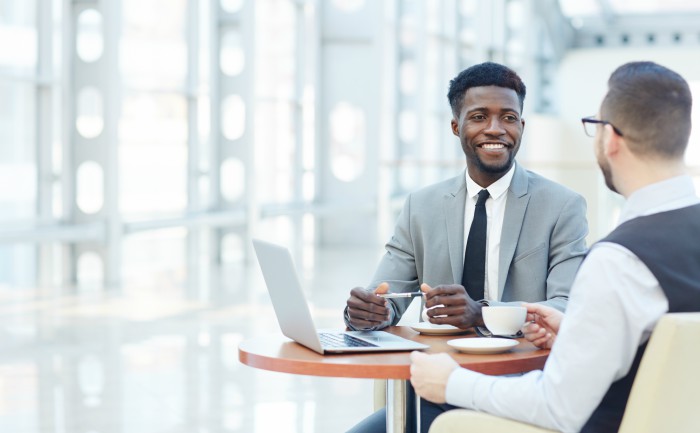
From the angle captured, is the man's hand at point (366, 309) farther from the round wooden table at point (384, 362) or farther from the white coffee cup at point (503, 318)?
the white coffee cup at point (503, 318)

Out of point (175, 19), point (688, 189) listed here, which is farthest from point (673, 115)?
point (175, 19)

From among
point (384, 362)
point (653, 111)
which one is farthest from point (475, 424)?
point (653, 111)

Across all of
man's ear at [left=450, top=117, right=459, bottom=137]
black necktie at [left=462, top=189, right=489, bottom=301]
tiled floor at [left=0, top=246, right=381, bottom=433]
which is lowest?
tiled floor at [left=0, top=246, right=381, bottom=433]

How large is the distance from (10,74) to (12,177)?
2.49 ft

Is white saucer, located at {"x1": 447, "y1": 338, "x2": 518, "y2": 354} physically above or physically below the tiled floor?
above

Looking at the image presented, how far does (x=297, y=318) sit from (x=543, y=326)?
0.52 m

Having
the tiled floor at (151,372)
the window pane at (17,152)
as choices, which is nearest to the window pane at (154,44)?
the window pane at (17,152)

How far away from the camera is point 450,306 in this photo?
2.20m

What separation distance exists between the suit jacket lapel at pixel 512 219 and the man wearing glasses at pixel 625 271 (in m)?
0.76

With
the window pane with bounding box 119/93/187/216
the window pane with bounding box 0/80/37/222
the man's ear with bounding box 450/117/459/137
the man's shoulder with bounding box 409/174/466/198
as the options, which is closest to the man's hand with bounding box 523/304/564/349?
the man's shoulder with bounding box 409/174/466/198

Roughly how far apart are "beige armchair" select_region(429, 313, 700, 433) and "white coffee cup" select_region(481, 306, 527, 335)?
491 mm

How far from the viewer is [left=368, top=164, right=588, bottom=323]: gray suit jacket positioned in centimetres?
251

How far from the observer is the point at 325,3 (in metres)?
13.0

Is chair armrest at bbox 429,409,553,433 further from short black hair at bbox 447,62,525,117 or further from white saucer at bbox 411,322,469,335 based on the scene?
short black hair at bbox 447,62,525,117
